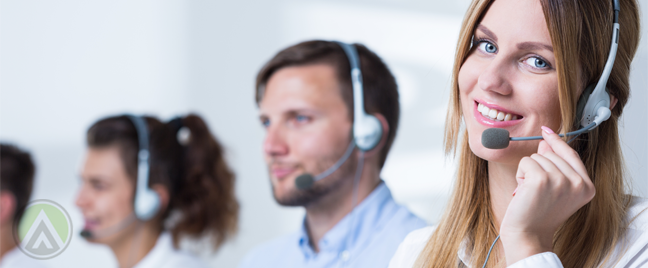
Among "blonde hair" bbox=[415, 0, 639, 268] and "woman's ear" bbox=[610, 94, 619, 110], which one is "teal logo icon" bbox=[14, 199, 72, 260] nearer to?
"blonde hair" bbox=[415, 0, 639, 268]

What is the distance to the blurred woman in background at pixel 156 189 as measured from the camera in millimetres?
1785

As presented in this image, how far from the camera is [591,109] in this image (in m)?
0.80

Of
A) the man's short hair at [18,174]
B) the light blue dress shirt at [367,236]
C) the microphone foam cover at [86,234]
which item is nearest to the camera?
the light blue dress shirt at [367,236]

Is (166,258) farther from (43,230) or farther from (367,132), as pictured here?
(367,132)

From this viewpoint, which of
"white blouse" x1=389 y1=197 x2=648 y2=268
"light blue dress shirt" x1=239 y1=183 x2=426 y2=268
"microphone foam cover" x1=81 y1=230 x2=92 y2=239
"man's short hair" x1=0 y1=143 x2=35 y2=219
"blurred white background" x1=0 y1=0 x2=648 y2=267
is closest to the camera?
"white blouse" x1=389 y1=197 x2=648 y2=268

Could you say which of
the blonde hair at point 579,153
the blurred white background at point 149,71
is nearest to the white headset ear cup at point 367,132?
the blurred white background at point 149,71

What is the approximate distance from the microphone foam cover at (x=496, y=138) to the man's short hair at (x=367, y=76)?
0.65 meters

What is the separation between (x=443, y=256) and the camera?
3.07 ft

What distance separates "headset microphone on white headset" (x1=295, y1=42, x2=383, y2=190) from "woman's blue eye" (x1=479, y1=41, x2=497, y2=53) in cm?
56

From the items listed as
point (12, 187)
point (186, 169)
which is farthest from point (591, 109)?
point (12, 187)

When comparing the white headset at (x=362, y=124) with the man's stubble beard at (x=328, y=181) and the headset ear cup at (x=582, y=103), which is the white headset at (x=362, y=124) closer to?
the man's stubble beard at (x=328, y=181)

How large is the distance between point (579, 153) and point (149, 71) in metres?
1.47

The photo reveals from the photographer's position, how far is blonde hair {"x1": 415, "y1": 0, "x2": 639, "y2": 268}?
784 mm

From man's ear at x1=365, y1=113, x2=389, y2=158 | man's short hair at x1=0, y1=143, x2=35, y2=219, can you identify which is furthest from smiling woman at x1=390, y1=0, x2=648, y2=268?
man's short hair at x1=0, y1=143, x2=35, y2=219
